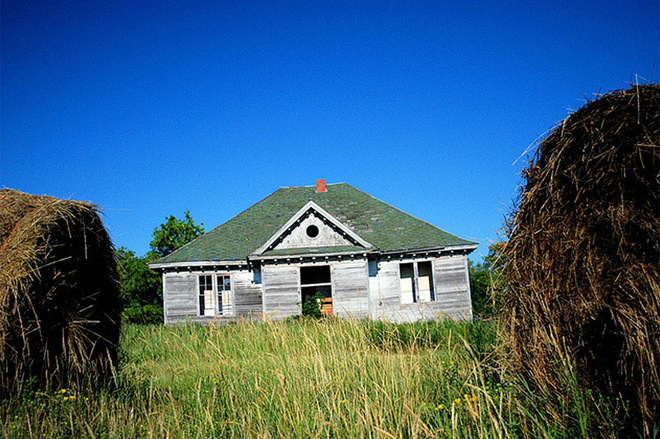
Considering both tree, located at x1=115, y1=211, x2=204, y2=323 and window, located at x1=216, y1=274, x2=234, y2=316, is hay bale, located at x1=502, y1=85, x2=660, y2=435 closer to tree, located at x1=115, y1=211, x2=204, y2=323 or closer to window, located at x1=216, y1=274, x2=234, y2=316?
window, located at x1=216, y1=274, x2=234, y2=316

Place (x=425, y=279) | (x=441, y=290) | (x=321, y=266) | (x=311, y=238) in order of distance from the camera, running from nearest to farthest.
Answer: (x=311, y=238) < (x=441, y=290) < (x=321, y=266) < (x=425, y=279)

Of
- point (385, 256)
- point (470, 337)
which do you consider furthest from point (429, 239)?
point (470, 337)

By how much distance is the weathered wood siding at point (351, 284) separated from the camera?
54.0ft

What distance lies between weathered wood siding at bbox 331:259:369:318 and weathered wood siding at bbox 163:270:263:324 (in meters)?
3.41

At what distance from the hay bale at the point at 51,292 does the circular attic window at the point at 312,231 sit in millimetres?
11740

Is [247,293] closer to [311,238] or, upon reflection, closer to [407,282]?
[311,238]

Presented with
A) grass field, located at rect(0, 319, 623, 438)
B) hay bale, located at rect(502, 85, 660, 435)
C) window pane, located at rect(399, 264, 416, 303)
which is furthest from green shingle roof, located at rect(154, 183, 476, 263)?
hay bale, located at rect(502, 85, 660, 435)

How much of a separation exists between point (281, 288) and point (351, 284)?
108 inches

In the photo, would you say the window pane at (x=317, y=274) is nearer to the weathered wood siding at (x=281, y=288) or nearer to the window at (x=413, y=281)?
the window at (x=413, y=281)

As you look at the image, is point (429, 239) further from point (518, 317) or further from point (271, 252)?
point (518, 317)

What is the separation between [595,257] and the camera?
319 centimetres

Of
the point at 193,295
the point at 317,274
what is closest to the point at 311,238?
the point at 317,274

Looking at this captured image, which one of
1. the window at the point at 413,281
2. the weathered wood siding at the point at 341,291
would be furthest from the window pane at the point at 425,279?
the weathered wood siding at the point at 341,291

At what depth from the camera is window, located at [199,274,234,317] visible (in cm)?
1788
